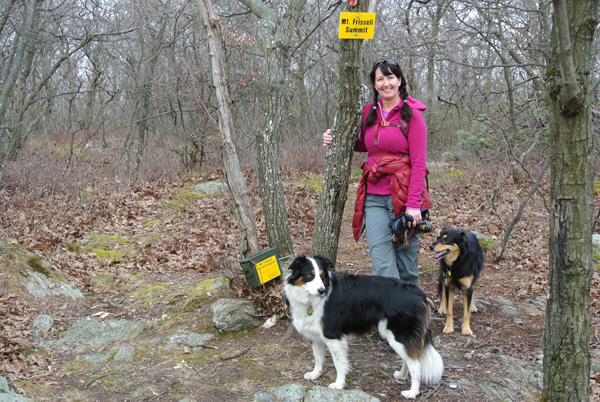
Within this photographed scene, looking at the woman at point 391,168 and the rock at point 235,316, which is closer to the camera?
the woman at point 391,168

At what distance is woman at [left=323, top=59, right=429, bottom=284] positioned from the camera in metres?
3.57

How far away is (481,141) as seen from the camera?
12.4m

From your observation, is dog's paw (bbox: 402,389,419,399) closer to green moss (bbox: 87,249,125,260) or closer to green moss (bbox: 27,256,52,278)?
green moss (bbox: 27,256,52,278)

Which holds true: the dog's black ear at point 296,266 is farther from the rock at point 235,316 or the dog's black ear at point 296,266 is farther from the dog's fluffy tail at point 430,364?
the rock at point 235,316

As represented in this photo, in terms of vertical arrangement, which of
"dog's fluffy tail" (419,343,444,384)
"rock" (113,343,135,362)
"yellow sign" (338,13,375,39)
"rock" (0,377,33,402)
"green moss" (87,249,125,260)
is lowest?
"rock" (113,343,135,362)

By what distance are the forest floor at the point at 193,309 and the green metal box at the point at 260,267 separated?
189 mm

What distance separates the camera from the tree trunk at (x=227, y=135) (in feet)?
16.1

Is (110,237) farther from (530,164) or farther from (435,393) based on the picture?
(530,164)

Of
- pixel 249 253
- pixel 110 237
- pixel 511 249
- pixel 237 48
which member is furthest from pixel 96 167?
pixel 511 249

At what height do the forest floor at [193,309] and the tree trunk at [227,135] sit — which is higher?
the tree trunk at [227,135]

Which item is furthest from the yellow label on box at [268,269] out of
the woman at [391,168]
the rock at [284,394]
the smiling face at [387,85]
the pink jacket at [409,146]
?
the smiling face at [387,85]

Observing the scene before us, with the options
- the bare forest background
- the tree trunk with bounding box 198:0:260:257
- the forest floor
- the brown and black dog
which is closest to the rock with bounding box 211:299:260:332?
the forest floor

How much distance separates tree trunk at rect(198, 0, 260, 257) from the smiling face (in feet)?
6.68

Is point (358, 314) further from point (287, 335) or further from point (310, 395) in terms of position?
point (287, 335)
